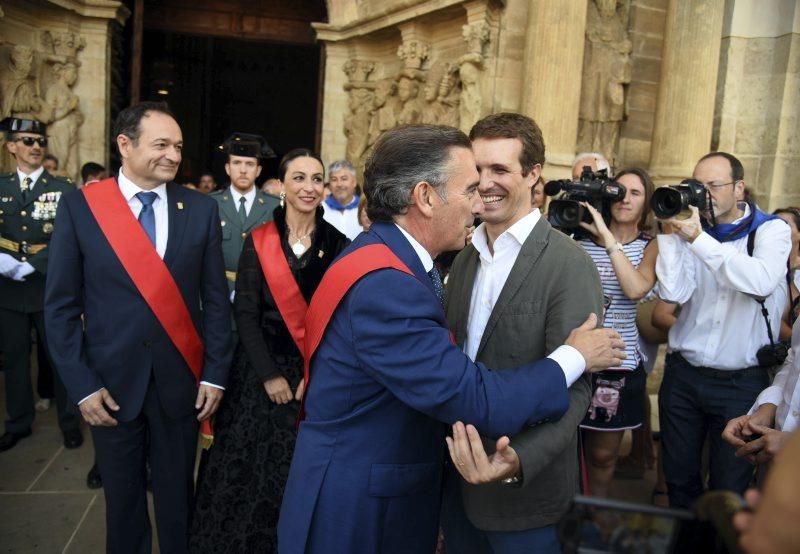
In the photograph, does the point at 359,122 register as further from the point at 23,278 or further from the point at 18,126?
the point at 23,278

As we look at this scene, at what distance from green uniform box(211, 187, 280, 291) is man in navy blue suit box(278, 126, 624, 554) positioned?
7.48 feet

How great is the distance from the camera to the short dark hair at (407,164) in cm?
159

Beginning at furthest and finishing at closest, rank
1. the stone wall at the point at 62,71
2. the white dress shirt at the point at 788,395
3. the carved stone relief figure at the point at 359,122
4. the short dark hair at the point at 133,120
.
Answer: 1. the carved stone relief figure at the point at 359,122
2. the stone wall at the point at 62,71
3. the short dark hair at the point at 133,120
4. the white dress shirt at the point at 788,395

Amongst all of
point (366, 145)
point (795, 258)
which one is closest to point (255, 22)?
point (366, 145)

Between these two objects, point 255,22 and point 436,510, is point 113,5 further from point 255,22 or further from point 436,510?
point 436,510

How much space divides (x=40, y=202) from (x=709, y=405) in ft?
13.5

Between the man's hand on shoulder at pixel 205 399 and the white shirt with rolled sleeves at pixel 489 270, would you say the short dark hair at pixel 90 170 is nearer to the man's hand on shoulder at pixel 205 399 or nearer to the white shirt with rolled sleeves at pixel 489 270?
the man's hand on shoulder at pixel 205 399

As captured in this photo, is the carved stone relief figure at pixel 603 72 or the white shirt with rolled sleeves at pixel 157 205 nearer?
the white shirt with rolled sleeves at pixel 157 205

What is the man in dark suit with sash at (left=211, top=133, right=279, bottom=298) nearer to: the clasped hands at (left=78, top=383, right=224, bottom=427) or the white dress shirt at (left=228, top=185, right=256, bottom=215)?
the white dress shirt at (left=228, top=185, right=256, bottom=215)

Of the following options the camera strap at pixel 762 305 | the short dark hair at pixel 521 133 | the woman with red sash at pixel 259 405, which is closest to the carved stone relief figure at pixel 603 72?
the camera strap at pixel 762 305

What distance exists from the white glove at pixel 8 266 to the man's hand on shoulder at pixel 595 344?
374 cm

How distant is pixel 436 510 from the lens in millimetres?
1740

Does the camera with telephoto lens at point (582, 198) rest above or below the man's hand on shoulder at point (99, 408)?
above

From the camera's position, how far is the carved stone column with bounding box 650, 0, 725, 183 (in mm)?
6293
